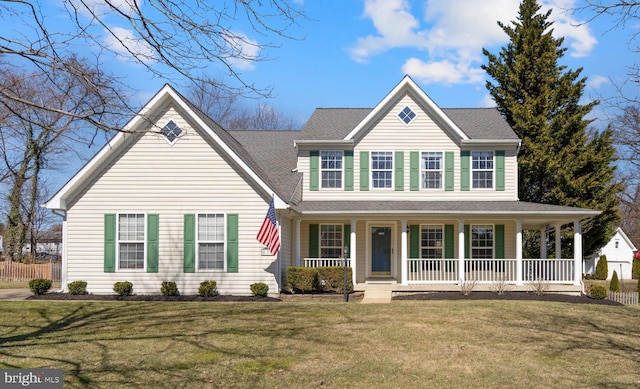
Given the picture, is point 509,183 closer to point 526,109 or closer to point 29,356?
point 526,109

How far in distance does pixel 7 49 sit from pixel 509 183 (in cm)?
1794

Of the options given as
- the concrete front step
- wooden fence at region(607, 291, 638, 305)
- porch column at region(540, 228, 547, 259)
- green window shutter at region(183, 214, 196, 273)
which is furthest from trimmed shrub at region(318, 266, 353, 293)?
wooden fence at region(607, 291, 638, 305)

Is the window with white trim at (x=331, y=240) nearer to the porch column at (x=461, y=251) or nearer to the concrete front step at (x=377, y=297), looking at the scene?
the concrete front step at (x=377, y=297)

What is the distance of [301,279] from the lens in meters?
18.5

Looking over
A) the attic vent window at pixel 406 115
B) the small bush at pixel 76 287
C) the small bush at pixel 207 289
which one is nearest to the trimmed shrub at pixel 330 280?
the small bush at pixel 207 289

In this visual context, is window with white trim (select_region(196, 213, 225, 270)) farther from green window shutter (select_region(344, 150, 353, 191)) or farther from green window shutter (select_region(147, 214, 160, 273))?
green window shutter (select_region(344, 150, 353, 191))

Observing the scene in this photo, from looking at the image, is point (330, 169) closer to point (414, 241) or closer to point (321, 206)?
point (321, 206)

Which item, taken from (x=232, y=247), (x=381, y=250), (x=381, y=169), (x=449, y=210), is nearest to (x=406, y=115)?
(x=381, y=169)

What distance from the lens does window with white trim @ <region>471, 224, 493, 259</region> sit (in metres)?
21.6

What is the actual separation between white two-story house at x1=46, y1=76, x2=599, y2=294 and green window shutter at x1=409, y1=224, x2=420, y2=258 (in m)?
0.05

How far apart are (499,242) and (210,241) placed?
9.85 m

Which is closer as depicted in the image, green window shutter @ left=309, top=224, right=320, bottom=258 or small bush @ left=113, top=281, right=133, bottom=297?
small bush @ left=113, top=281, right=133, bottom=297

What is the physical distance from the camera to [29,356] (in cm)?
972

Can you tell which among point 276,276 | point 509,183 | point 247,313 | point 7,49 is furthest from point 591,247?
point 7,49
